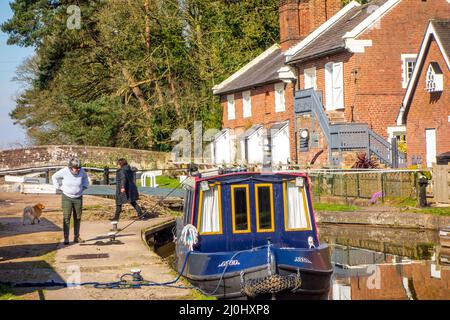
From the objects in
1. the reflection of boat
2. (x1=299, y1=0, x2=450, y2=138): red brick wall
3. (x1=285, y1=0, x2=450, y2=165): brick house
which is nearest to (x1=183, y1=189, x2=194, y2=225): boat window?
the reflection of boat

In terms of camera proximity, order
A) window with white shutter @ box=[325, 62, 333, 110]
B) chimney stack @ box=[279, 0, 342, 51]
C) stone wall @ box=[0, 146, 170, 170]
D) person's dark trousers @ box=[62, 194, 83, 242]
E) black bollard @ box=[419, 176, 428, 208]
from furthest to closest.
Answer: stone wall @ box=[0, 146, 170, 170] < chimney stack @ box=[279, 0, 342, 51] < window with white shutter @ box=[325, 62, 333, 110] < black bollard @ box=[419, 176, 428, 208] < person's dark trousers @ box=[62, 194, 83, 242]

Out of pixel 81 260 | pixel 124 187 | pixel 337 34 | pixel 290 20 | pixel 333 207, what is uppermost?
pixel 290 20

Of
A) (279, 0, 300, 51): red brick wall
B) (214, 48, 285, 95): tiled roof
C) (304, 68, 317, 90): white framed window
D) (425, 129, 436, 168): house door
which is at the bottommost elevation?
(425, 129, 436, 168): house door

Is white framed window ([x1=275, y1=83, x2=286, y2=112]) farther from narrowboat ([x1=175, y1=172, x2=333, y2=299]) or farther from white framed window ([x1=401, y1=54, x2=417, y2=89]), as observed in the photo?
narrowboat ([x1=175, y1=172, x2=333, y2=299])

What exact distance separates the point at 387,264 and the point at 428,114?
1443 cm

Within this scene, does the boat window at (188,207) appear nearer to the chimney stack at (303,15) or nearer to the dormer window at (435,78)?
the dormer window at (435,78)

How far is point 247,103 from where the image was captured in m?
48.8

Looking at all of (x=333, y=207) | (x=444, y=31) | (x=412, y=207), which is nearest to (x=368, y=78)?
(x=444, y=31)

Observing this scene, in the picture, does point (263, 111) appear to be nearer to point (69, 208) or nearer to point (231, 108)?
point (231, 108)

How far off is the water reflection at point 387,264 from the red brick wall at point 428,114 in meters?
7.60

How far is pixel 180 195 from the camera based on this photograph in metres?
32.0

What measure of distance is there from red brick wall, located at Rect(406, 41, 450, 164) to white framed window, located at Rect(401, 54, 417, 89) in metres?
3.66

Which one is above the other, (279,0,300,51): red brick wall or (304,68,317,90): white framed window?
(279,0,300,51): red brick wall

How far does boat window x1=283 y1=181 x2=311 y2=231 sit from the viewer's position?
16062 millimetres
